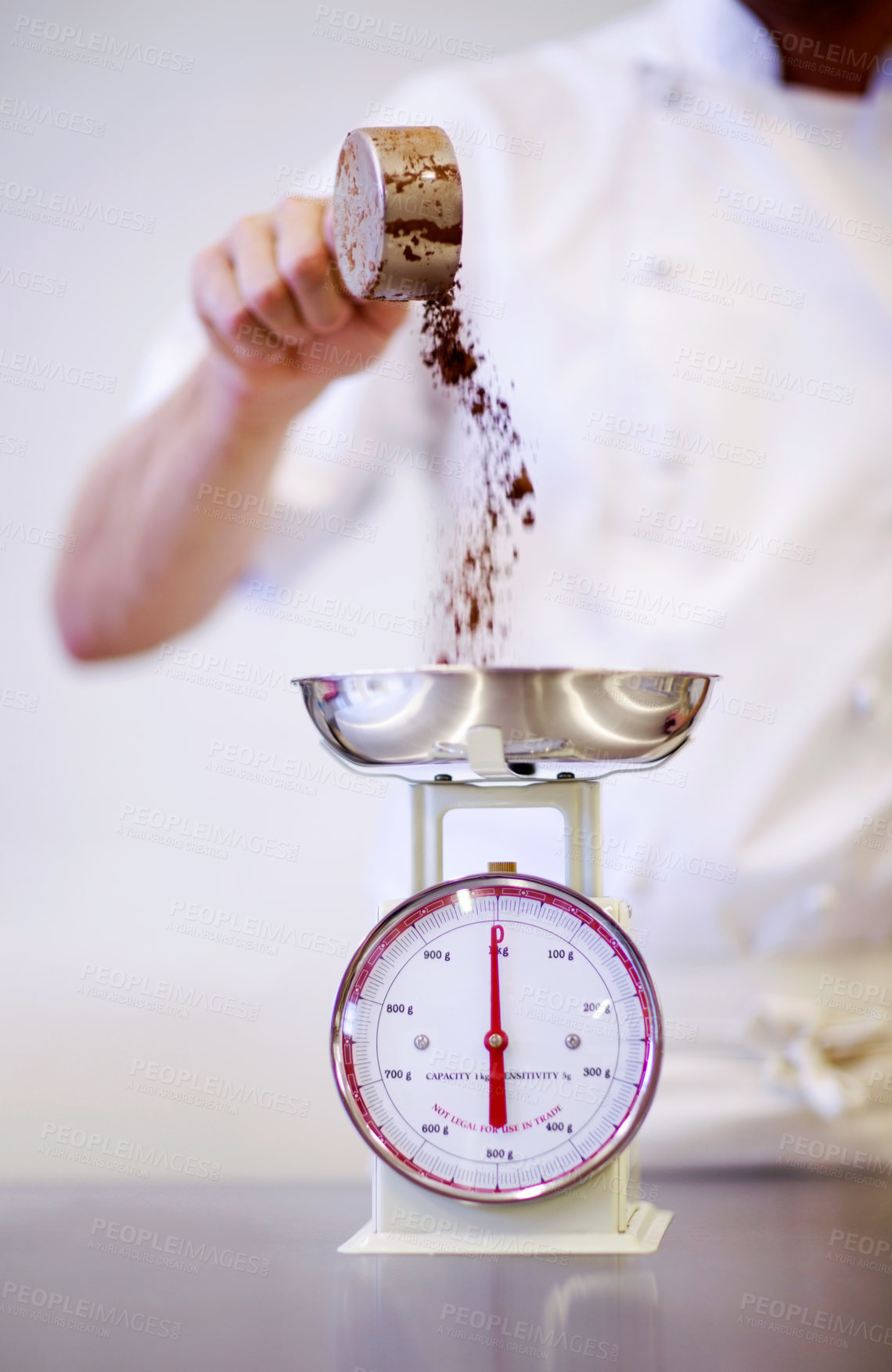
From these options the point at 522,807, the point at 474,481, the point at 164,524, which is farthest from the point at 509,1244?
the point at 164,524

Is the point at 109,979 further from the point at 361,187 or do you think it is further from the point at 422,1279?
the point at 361,187

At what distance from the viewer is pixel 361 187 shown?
905 millimetres

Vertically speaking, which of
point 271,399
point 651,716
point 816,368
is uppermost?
point 816,368

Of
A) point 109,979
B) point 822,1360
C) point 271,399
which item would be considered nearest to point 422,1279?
point 822,1360

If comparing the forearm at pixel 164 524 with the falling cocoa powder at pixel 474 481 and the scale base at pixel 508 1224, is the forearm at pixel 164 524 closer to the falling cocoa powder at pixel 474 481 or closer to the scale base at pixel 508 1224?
the falling cocoa powder at pixel 474 481

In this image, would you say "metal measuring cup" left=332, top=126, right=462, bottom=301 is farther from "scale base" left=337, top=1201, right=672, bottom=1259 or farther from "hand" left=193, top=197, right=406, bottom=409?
"scale base" left=337, top=1201, right=672, bottom=1259

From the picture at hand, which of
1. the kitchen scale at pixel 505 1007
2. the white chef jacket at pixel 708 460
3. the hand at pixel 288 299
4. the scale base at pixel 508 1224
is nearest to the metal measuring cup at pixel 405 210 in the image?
the hand at pixel 288 299

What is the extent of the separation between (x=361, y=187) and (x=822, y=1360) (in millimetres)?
807

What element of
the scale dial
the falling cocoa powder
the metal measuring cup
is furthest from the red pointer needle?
the metal measuring cup

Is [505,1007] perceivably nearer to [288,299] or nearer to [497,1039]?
[497,1039]

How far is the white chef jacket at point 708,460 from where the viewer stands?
4.71ft

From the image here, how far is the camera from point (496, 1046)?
0.86 m

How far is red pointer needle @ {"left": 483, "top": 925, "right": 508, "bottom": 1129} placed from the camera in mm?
857

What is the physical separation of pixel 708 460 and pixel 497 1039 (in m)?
0.86
